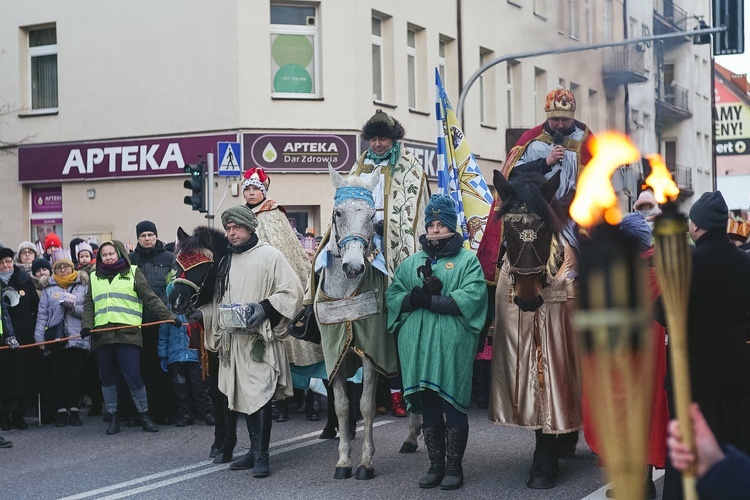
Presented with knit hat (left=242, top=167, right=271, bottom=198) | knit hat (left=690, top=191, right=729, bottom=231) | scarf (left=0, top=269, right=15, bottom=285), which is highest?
knit hat (left=242, top=167, right=271, bottom=198)

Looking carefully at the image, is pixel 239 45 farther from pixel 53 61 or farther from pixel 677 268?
pixel 677 268

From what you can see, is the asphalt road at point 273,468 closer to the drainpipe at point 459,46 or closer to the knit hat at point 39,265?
the knit hat at point 39,265

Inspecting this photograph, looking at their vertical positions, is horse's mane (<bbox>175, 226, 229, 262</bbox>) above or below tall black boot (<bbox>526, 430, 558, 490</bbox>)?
above

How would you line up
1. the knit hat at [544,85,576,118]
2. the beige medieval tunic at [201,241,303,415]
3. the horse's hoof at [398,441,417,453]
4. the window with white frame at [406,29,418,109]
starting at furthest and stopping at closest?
1. the window with white frame at [406,29,418,109]
2. the horse's hoof at [398,441,417,453]
3. the beige medieval tunic at [201,241,303,415]
4. the knit hat at [544,85,576,118]

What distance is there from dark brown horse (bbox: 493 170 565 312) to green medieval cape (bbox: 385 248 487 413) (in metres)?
0.42

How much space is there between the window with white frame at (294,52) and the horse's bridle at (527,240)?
16861 millimetres

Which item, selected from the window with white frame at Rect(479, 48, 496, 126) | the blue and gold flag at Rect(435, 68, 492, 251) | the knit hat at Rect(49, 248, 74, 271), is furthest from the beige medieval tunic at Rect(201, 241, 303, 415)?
the window with white frame at Rect(479, 48, 496, 126)

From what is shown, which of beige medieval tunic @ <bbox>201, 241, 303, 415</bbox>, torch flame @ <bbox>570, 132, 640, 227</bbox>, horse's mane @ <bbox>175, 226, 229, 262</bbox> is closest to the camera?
torch flame @ <bbox>570, 132, 640, 227</bbox>

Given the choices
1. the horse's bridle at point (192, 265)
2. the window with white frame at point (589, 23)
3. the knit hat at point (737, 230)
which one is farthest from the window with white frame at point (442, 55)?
the window with white frame at point (589, 23)

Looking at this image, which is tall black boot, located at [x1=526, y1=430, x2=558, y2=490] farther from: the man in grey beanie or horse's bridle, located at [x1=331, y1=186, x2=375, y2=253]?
the man in grey beanie

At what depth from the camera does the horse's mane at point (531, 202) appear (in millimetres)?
7118

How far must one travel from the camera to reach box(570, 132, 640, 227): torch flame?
6.84 feet

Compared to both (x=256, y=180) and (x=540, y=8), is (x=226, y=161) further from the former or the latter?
(x=540, y=8)

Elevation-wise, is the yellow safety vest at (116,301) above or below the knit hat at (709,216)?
below
